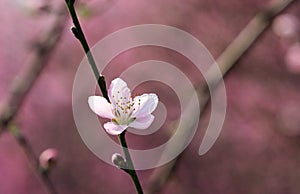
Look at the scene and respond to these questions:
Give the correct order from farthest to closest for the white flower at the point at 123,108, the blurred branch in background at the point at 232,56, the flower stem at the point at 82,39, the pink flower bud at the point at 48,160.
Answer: the blurred branch in background at the point at 232,56, the pink flower bud at the point at 48,160, the white flower at the point at 123,108, the flower stem at the point at 82,39

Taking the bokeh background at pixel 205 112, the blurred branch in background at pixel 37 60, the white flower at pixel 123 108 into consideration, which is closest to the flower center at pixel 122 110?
the white flower at pixel 123 108

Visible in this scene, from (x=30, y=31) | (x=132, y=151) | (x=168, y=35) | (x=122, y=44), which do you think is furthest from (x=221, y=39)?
(x=30, y=31)

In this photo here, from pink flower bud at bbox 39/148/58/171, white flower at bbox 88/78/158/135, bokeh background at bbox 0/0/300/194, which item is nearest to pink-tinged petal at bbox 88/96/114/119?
white flower at bbox 88/78/158/135

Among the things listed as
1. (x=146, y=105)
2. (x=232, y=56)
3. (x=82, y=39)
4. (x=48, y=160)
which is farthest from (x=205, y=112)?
(x=82, y=39)

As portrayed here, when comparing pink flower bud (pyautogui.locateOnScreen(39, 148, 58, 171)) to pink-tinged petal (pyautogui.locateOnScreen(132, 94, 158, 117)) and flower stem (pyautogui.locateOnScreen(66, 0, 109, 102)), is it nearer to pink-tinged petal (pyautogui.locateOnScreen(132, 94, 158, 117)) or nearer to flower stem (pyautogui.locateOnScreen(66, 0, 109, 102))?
pink-tinged petal (pyautogui.locateOnScreen(132, 94, 158, 117))

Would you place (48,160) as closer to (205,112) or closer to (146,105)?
(146,105)

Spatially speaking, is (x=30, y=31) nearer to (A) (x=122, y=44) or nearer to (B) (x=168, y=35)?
(A) (x=122, y=44)

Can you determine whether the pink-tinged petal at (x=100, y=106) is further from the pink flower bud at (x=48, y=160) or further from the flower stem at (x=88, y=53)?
the pink flower bud at (x=48, y=160)
